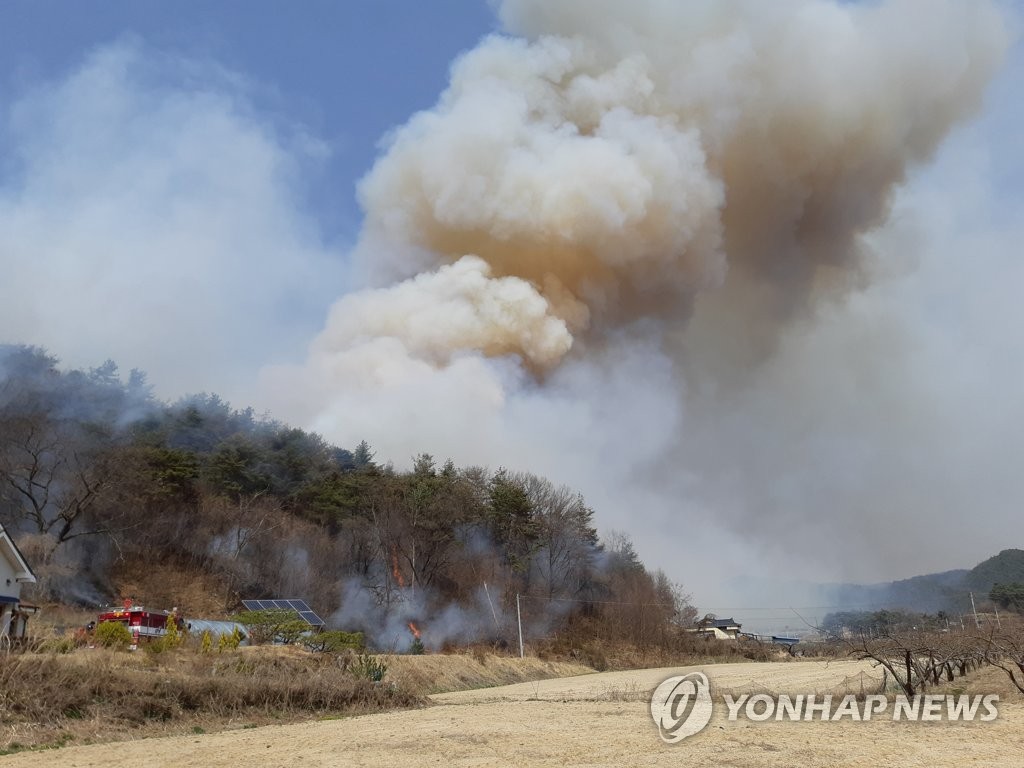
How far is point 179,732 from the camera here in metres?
12.7

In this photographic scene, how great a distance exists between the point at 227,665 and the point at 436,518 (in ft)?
81.0

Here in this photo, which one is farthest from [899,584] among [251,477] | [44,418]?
[44,418]

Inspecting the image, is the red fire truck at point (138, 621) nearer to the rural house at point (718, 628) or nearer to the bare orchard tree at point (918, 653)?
the bare orchard tree at point (918, 653)

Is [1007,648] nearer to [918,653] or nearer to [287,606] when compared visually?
[918,653]

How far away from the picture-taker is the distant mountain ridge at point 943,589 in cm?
9412

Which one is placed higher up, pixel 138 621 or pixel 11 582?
pixel 11 582

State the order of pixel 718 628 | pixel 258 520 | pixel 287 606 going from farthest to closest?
pixel 718 628, pixel 258 520, pixel 287 606

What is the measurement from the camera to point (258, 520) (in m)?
38.1

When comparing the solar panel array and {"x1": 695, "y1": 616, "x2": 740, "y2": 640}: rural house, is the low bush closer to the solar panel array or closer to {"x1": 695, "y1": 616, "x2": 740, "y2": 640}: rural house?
the solar panel array

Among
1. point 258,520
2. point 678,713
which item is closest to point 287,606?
point 258,520

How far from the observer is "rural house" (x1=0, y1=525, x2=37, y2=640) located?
21.8 meters

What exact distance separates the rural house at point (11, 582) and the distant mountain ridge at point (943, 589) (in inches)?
3334

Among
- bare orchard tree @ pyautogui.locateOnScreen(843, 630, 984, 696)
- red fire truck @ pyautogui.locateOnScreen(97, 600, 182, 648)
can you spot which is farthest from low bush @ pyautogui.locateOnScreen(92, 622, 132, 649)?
bare orchard tree @ pyautogui.locateOnScreen(843, 630, 984, 696)

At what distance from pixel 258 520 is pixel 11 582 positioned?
602 inches
